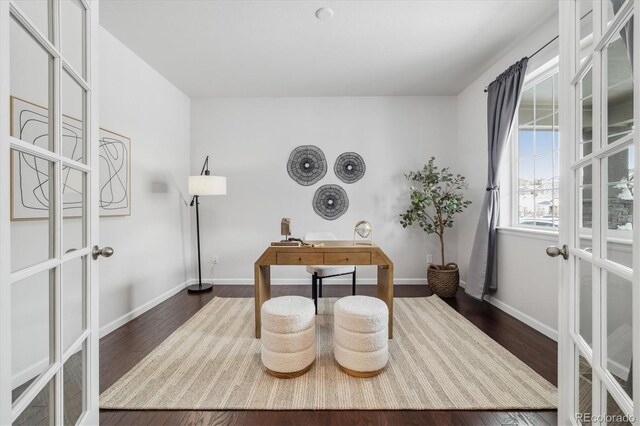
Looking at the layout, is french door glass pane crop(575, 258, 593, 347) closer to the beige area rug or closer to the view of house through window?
the view of house through window

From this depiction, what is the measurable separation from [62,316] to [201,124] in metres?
3.47

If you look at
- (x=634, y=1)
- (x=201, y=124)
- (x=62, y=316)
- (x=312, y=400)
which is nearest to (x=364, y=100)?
(x=201, y=124)

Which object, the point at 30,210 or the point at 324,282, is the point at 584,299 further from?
the point at 324,282

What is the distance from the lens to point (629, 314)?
32.3 inches

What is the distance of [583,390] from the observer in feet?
3.42

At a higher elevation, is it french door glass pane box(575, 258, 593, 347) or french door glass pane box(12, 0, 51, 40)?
french door glass pane box(12, 0, 51, 40)

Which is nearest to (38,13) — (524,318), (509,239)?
(509,239)

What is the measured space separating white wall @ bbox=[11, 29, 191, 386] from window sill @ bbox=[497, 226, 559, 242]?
10.1 ft

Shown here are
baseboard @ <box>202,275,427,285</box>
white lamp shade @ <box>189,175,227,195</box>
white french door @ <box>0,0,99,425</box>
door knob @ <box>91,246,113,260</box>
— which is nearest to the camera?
white french door @ <box>0,0,99,425</box>

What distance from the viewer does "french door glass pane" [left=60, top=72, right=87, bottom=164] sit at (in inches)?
38.0

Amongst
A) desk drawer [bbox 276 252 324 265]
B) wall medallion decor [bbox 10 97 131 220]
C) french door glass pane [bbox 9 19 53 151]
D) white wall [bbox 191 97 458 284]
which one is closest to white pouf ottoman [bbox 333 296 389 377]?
desk drawer [bbox 276 252 324 265]

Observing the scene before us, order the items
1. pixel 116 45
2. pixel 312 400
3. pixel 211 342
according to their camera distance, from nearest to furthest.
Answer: pixel 312 400 < pixel 211 342 < pixel 116 45

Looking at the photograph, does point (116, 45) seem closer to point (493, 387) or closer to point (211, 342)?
point (211, 342)

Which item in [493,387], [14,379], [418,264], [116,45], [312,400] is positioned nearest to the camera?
[14,379]
